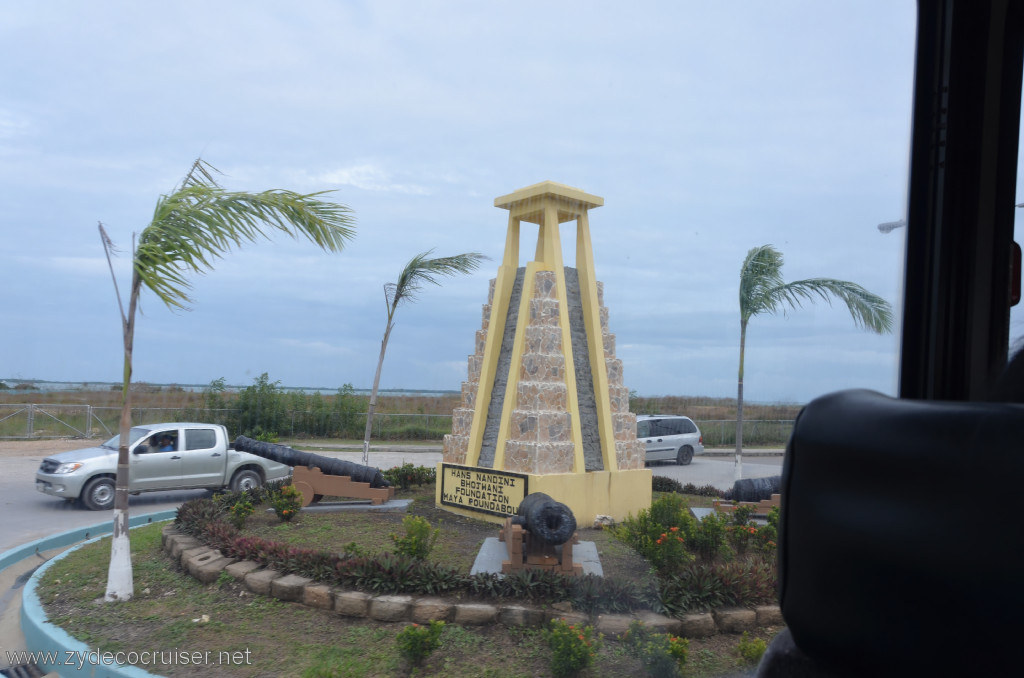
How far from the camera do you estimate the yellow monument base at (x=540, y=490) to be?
26.3ft

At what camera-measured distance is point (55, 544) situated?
8297 mm

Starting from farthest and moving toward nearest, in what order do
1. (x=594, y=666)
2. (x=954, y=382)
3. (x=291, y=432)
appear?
(x=291, y=432) → (x=594, y=666) → (x=954, y=382)

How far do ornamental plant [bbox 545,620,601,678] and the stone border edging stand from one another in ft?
1.83

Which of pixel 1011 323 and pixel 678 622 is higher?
pixel 1011 323

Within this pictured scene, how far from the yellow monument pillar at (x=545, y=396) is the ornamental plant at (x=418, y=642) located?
12.3ft

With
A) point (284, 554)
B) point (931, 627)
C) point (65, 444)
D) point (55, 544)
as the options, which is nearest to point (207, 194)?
point (284, 554)

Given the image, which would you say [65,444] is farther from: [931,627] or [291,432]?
[931,627]

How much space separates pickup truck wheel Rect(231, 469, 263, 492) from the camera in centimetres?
1154

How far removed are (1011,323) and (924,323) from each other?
0.16 m

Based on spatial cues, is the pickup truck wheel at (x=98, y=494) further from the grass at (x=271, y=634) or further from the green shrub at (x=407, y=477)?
the green shrub at (x=407, y=477)

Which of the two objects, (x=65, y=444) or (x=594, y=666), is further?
(x=65, y=444)

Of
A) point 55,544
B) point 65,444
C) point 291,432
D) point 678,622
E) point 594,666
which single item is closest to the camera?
point 594,666

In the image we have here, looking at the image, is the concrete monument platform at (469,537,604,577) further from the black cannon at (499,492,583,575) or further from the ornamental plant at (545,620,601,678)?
the ornamental plant at (545,620,601,678)

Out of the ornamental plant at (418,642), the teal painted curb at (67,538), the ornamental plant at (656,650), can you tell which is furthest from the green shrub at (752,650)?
the teal painted curb at (67,538)
